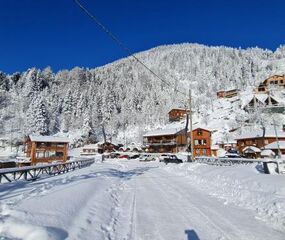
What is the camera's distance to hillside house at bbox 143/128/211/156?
8050 cm

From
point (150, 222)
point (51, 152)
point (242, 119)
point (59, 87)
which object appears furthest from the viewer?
point (59, 87)

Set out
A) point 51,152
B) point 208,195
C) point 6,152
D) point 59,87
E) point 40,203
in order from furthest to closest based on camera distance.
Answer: point 59,87 → point 6,152 → point 51,152 → point 208,195 → point 40,203

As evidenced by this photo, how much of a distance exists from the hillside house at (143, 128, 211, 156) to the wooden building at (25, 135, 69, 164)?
34.9 metres

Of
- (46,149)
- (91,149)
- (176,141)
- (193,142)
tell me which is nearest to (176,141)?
(176,141)

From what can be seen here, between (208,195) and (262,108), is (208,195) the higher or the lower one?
the lower one

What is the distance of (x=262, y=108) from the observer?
11012cm

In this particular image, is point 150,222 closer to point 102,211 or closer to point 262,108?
point 102,211

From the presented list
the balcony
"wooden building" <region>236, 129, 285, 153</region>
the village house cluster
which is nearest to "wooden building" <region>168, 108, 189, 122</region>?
the village house cluster

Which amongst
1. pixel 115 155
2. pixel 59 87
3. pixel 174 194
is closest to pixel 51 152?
pixel 115 155

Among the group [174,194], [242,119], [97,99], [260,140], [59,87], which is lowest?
[174,194]

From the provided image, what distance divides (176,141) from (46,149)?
4111cm

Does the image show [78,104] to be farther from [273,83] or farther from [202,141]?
[273,83]

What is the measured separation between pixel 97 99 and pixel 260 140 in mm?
92678

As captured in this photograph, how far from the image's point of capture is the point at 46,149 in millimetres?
62250
